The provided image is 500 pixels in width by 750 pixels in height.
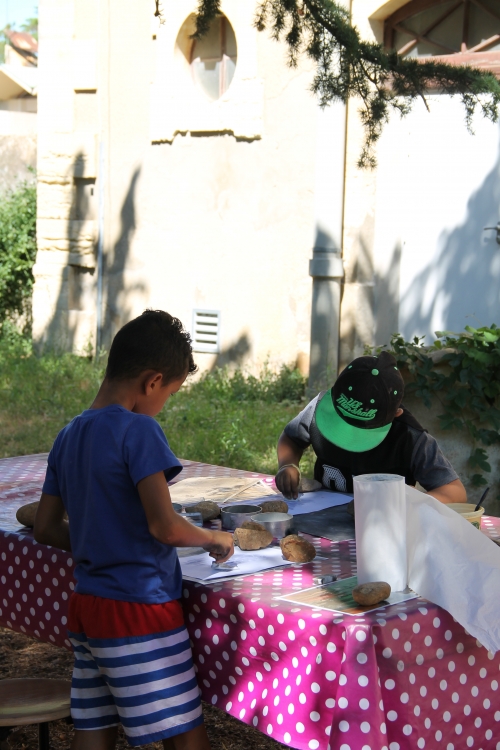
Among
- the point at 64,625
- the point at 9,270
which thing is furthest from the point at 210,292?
the point at 64,625

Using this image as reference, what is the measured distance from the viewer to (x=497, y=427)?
455 centimetres

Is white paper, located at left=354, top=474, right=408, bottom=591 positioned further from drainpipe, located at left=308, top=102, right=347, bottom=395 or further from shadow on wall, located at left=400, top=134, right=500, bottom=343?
drainpipe, located at left=308, top=102, right=347, bottom=395

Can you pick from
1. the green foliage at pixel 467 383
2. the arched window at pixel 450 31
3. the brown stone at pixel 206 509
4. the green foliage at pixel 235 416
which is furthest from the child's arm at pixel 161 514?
the arched window at pixel 450 31

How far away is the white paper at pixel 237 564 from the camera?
2.01 metres

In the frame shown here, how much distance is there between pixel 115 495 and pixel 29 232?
29.5 feet

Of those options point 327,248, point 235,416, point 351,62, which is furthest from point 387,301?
point 351,62

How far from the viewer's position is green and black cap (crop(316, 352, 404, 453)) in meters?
2.42

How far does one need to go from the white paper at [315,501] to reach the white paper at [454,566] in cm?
74

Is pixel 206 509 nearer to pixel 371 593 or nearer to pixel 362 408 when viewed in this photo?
pixel 362 408

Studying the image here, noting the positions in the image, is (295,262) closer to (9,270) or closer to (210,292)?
(210,292)

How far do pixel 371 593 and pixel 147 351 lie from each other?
0.72 metres

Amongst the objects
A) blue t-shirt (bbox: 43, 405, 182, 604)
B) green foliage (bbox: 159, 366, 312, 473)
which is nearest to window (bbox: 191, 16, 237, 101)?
green foliage (bbox: 159, 366, 312, 473)

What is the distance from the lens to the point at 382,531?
1.83 m

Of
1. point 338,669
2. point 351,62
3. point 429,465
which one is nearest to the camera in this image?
point 338,669
